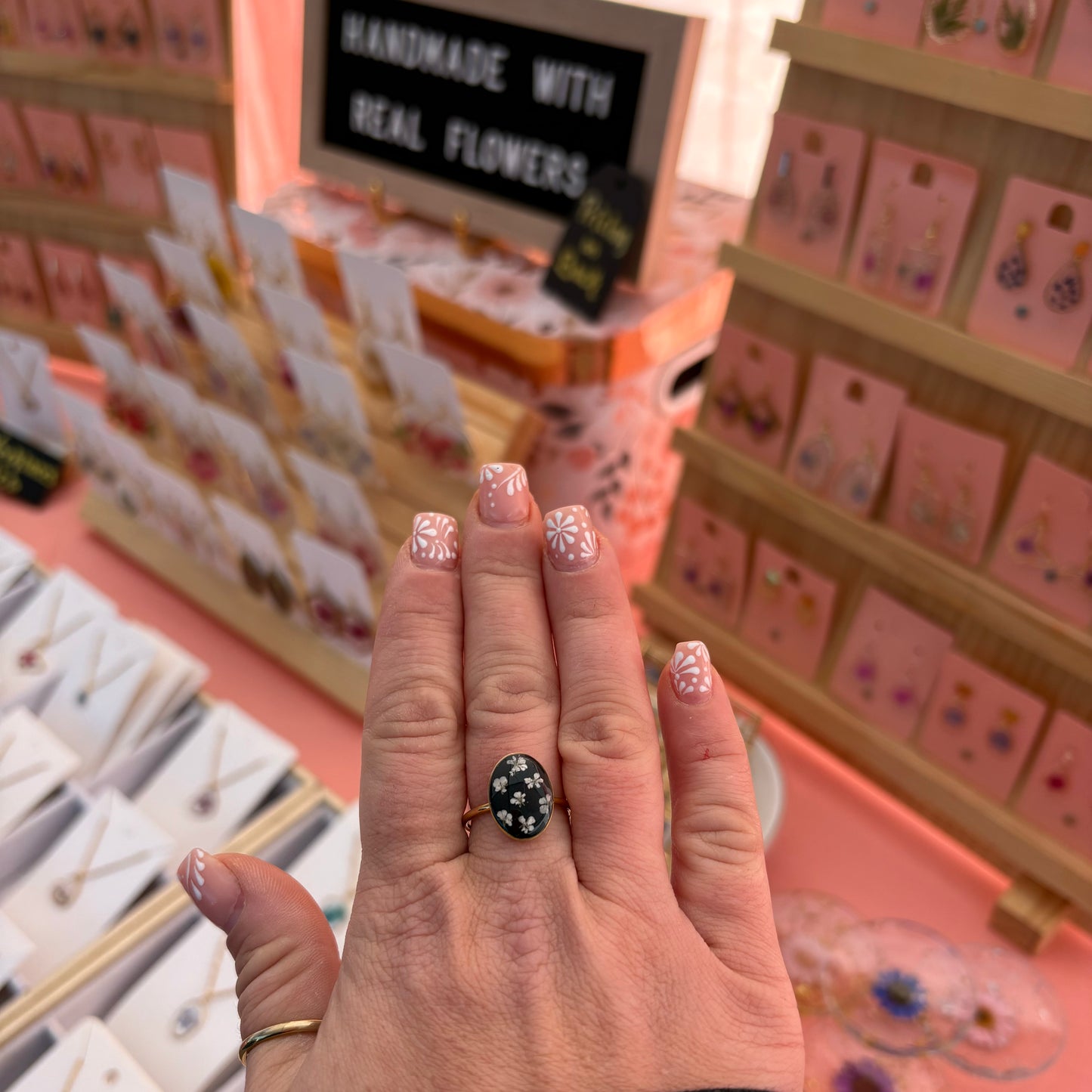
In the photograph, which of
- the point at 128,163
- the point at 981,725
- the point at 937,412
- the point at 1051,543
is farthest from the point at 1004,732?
the point at 128,163

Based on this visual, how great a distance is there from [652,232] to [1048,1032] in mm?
1144

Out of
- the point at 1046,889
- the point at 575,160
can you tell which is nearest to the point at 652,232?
the point at 575,160

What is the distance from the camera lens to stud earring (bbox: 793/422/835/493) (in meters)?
1.26

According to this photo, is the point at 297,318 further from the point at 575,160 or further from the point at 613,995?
the point at 613,995

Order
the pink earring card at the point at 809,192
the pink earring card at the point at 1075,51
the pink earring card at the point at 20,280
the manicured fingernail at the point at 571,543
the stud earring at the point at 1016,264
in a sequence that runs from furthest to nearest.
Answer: the pink earring card at the point at 20,280 → the pink earring card at the point at 809,192 → the stud earring at the point at 1016,264 → the pink earring card at the point at 1075,51 → the manicured fingernail at the point at 571,543

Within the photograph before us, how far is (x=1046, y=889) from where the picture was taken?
125 centimetres

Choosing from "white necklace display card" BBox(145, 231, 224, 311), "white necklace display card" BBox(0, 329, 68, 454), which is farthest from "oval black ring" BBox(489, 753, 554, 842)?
"white necklace display card" BBox(0, 329, 68, 454)

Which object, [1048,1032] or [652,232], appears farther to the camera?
[652,232]

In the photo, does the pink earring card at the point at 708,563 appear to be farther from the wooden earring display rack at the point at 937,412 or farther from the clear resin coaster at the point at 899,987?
the clear resin coaster at the point at 899,987

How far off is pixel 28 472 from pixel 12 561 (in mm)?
405

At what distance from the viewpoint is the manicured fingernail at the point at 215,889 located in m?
0.74

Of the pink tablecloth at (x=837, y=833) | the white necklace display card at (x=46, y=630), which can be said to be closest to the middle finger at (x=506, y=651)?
the pink tablecloth at (x=837, y=833)

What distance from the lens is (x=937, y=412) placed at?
3.77ft

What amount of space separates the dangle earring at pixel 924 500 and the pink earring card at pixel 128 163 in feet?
5.24
